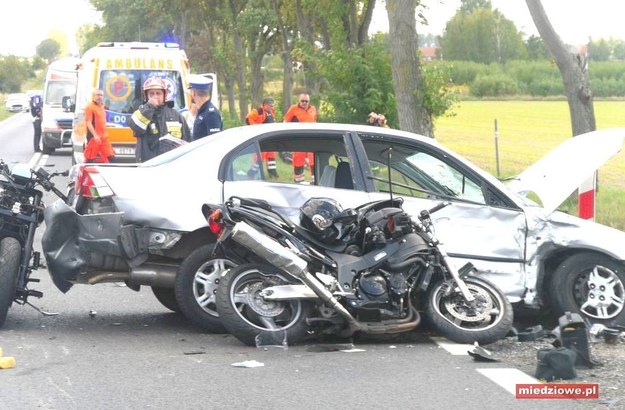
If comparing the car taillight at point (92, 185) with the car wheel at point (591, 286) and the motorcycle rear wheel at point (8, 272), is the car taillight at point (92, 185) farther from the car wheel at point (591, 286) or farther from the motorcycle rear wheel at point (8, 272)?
the car wheel at point (591, 286)

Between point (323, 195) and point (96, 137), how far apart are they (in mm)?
7786

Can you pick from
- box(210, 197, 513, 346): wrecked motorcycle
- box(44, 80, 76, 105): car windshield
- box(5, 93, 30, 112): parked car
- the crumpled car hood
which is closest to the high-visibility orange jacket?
the crumpled car hood

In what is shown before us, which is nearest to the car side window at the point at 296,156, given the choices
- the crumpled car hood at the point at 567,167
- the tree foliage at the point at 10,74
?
the crumpled car hood at the point at 567,167

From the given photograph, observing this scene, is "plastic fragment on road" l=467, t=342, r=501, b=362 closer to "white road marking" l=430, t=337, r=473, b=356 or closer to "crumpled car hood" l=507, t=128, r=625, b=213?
"white road marking" l=430, t=337, r=473, b=356

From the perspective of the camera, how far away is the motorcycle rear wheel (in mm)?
8484

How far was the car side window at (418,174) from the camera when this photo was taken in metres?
9.12

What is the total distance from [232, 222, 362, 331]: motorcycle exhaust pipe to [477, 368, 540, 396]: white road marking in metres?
1.14

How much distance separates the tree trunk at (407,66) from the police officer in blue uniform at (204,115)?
525 centimetres

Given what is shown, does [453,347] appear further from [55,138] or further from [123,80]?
[55,138]

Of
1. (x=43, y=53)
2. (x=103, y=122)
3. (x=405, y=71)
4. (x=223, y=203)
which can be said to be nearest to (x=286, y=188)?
(x=223, y=203)

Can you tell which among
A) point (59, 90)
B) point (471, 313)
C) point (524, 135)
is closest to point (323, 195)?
point (471, 313)

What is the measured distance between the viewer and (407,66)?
18281 mm

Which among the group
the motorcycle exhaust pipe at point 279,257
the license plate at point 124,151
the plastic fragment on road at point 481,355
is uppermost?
the motorcycle exhaust pipe at point 279,257

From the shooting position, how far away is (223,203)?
8.57 m
